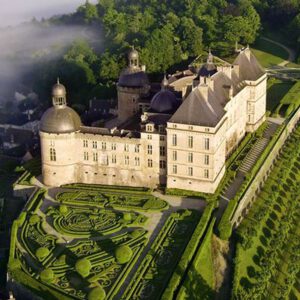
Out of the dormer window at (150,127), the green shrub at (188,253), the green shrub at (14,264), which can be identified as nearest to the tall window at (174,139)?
the dormer window at (150,127)

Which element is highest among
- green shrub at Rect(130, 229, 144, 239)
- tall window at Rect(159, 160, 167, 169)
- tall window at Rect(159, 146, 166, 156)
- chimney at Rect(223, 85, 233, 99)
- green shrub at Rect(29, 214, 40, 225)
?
chimney at Rect(223, 85, 233, 99)

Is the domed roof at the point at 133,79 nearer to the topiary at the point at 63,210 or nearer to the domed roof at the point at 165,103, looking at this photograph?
the domed roof at the point at 165,103

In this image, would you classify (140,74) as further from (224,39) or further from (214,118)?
(224,39)

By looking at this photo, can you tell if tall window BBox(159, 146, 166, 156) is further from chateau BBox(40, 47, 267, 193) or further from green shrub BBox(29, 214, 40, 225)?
green shrub BBox(29, 214, 40, 225)

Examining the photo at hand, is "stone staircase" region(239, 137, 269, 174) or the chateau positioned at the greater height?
the chateau

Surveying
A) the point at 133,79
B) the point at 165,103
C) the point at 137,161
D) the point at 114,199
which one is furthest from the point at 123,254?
the point at 133,79

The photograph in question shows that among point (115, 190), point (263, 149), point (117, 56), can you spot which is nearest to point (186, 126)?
point (115, 190)

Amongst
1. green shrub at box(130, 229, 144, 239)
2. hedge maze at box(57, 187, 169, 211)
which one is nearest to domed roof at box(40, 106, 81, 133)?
hedge maze at box(57, 187, 169, 211)
